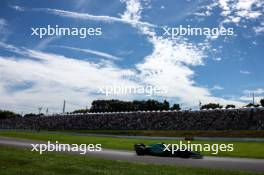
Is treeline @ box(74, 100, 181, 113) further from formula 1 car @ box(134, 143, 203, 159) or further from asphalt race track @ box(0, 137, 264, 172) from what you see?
asphalt race track @ box(0, 137, 264, 172)

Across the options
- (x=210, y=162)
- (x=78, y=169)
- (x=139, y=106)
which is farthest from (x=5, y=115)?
(x=78, y=169)

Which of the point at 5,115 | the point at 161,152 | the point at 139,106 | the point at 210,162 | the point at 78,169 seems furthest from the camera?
the point at 5,115

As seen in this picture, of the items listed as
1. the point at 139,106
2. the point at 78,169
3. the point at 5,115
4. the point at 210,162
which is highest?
the point at 139,106

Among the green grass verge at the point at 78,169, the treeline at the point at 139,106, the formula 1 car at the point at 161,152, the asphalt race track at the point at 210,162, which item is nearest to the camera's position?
the green grass verge at the point at 78,169

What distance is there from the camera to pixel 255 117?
64812 millimetres

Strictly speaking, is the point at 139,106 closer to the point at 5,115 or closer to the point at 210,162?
the point at 5,115

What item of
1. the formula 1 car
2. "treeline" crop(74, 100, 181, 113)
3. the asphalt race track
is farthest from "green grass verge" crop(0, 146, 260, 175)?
"treeline" crop(74, 100, 181, 113)

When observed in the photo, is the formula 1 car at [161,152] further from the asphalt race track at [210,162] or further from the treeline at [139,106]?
the treeline at [139,106]

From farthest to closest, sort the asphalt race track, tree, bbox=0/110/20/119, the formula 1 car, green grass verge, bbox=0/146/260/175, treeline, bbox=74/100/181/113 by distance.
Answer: tree, bbox=0/110/20/119, treeline, bbox=74/100/181/113, the formula 1 car, the asphalt race track, green grass verge, bbox=0/146/260/175

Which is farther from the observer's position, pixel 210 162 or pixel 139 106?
pixel 139 106

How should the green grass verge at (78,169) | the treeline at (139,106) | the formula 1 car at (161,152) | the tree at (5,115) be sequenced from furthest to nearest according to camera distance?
the tree at (5,115), the treeline at (139,106), the formula 1 car at (161,152), the green grass verge at (78,169)

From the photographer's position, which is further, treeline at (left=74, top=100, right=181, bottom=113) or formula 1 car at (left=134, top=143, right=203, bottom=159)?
treeline at (left=74, top=100, right=181, bottom=113)

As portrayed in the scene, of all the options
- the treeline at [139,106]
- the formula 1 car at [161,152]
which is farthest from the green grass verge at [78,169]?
the treeline at [139,106]

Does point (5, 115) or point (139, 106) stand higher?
point (139, 106)
